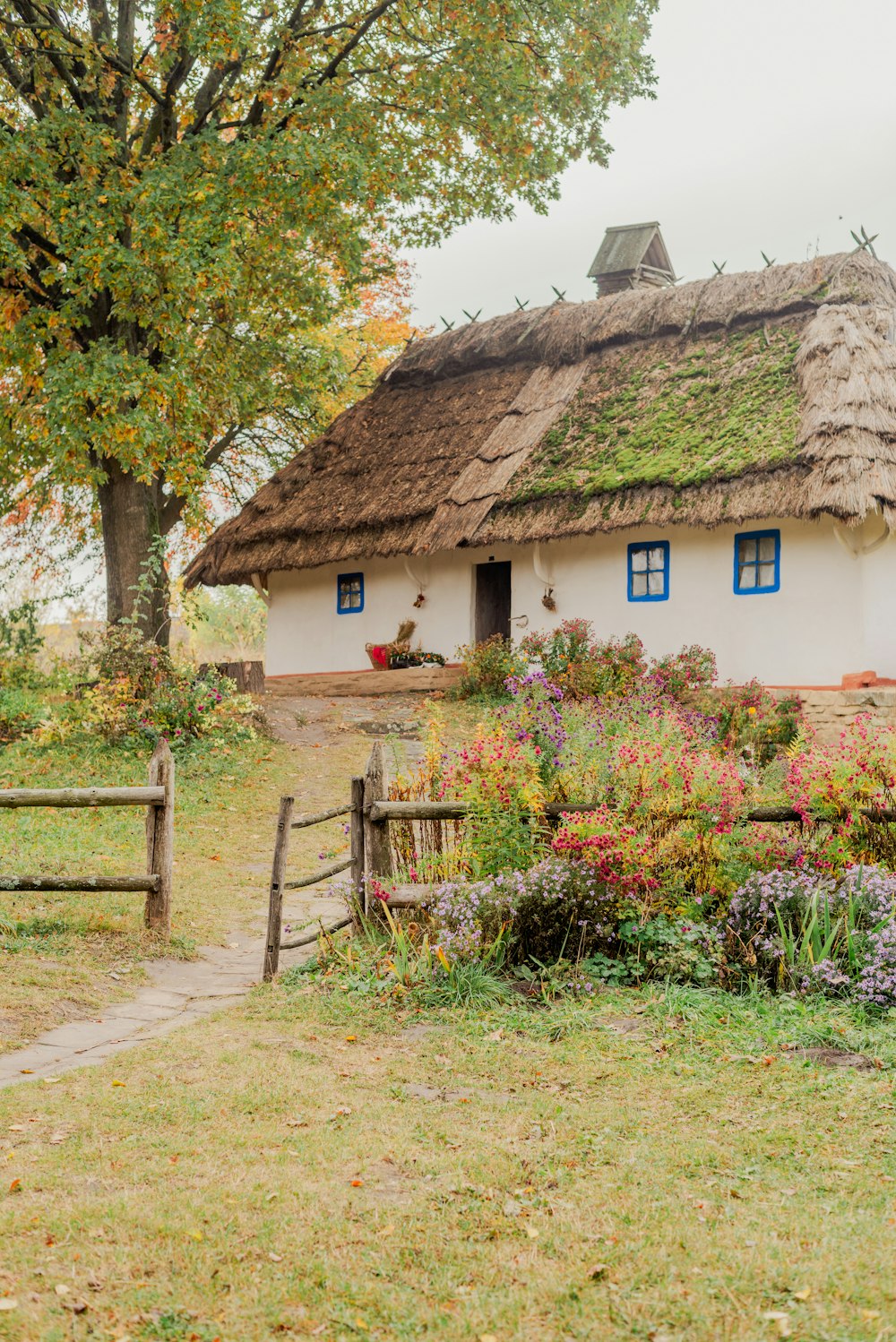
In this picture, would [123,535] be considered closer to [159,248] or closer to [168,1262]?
[159,248]

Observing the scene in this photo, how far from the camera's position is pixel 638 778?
724cm

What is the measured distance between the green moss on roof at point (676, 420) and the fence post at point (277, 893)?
9.73 meters

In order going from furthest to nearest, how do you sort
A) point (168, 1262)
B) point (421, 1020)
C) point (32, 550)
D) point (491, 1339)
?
point (32, 550)
point (421, 1020)
point (168, 1262)
point (491, 1339)

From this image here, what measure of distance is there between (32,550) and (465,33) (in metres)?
12.0

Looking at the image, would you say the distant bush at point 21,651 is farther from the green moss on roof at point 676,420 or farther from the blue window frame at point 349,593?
the green moss on roof at point 676,420

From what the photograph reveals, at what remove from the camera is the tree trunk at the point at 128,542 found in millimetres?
16047

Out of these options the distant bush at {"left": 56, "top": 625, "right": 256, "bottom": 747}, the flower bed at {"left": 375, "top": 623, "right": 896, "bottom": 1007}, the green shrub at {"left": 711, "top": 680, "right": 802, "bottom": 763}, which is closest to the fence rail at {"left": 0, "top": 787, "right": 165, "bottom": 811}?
the flower bed at {"left": 375, "top": 623, "right": 896, "bottom": 1007}

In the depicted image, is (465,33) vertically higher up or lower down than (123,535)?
higher up

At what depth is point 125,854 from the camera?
10.2 meters

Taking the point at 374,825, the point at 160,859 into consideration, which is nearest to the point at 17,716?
the point at 160,859

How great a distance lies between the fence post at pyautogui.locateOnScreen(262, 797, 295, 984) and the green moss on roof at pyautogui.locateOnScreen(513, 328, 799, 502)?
9.73 meters

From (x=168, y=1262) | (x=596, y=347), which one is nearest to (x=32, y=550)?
(x=596, y=347)

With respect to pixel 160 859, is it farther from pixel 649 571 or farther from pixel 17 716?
pixel 649 571

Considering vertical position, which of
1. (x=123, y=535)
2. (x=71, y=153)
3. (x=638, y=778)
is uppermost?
(x=71, y=153)
